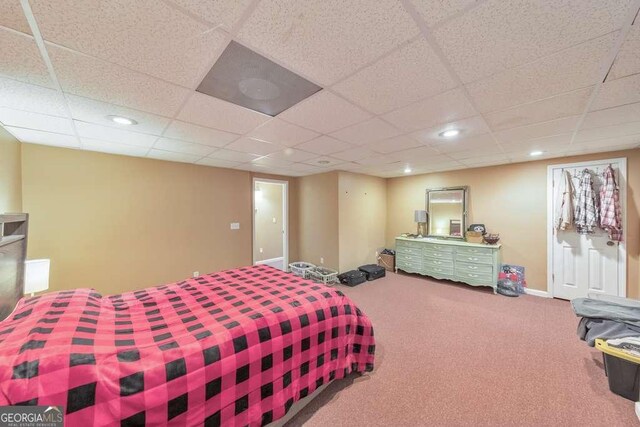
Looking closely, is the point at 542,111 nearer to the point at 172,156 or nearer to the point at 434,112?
the point at 434,112

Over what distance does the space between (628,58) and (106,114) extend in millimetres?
3566

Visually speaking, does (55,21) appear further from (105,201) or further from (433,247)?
(433,247)

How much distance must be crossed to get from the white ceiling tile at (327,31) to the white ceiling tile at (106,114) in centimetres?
142

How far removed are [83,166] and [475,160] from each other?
582 centimetres

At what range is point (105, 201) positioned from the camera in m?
3.23

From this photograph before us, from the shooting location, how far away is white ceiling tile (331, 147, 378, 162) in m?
3.17

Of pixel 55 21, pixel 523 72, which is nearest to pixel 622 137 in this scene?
pixel 523 72

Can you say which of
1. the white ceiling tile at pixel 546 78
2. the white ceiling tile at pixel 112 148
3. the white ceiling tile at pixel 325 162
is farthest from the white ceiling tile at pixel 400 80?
the white ceiling tile at pixel 112 148

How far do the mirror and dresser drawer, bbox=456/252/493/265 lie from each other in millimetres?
526

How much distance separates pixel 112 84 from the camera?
4.90 ft

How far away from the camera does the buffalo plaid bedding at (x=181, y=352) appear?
3.22 feet

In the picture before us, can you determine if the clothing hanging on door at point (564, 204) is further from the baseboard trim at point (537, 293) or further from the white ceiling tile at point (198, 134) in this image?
the white ceiling tile at point (198, 134)

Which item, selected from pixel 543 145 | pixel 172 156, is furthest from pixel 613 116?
pixel 172 156

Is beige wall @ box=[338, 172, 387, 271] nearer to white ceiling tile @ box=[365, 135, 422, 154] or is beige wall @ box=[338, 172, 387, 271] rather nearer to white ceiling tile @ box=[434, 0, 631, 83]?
white ceiling tile @ box=[365, 135, 422, 154]
